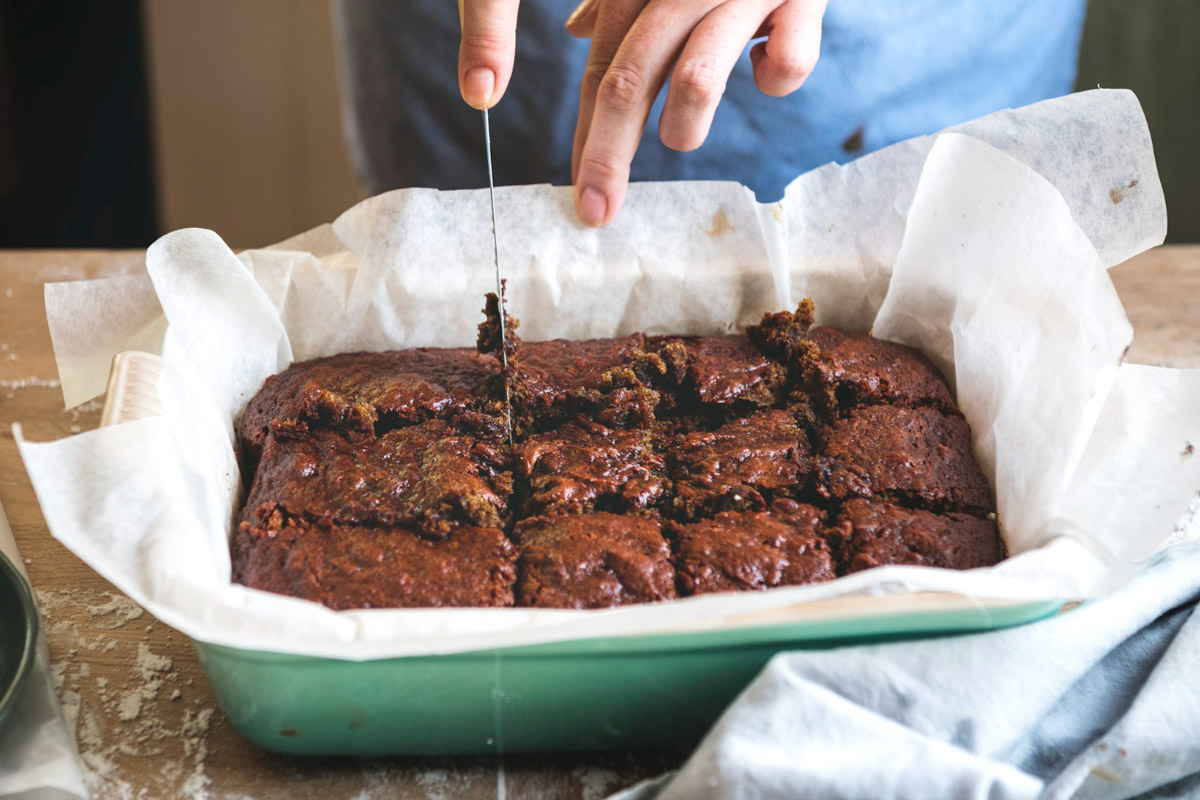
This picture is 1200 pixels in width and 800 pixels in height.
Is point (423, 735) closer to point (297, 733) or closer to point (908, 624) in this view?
point (297, 733)

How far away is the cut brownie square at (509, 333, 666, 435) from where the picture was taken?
6.38 feet

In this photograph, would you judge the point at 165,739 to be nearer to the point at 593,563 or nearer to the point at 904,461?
the point at 593,563

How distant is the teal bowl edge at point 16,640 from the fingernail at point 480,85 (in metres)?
1.07

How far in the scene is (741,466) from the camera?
181cm

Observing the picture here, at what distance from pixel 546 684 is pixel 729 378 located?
836 millimetres

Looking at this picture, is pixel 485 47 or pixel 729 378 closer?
pixel 485 47

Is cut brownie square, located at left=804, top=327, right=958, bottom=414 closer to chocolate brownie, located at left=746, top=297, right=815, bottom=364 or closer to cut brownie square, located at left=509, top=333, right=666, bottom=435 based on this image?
chocolate brownie, located at left=746, top=297, right=815, bottom=364

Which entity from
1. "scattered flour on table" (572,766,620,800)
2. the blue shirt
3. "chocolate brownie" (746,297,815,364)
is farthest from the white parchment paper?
the blue shirt

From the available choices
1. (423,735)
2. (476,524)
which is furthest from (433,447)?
(423,735)

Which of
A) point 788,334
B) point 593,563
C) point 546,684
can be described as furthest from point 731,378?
point 546,684

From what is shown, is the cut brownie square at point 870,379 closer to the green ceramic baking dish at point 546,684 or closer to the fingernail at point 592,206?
the fingernail at point 592,206

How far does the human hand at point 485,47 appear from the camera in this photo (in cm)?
183

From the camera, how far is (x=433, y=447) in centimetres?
185

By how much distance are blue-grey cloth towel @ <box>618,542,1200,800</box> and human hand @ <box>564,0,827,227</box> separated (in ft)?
3.67
